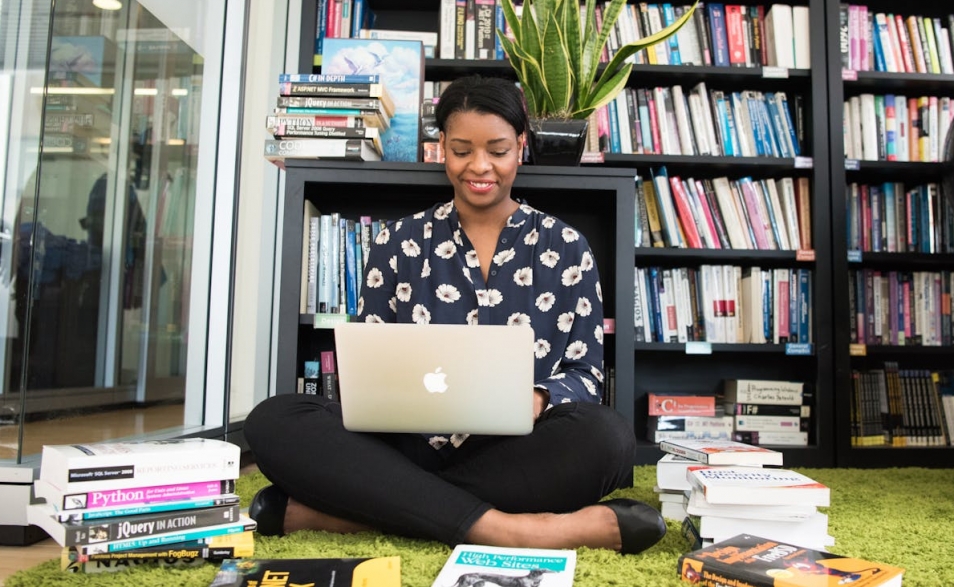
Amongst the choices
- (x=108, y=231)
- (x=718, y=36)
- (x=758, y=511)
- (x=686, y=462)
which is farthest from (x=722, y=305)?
(x=108, y=231)

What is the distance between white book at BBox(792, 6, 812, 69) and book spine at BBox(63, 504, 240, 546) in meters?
2.46

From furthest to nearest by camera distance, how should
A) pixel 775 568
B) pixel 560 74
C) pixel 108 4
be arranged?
1. pixel 108 4
2. pixel 560 74
3. pixel 775 568

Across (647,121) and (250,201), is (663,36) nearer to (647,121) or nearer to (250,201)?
(647,121)

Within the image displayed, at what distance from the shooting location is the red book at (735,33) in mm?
2699

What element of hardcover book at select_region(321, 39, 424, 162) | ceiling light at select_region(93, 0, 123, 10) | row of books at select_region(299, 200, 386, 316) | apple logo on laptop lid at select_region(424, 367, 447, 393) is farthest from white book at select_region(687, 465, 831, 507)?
ceiling light at select_region(93, 0, 123, 10)

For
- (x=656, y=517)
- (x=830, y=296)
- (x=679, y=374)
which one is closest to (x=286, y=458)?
(x=656, y=517)

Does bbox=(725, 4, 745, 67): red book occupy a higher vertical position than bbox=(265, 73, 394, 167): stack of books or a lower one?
higher

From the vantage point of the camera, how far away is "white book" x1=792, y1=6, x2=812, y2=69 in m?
2.67

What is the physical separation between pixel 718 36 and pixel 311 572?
244 centimetres

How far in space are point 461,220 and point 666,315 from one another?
1.25m

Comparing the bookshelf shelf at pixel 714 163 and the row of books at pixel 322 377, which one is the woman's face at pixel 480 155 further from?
the bookshelf shelf at pixel 714 163

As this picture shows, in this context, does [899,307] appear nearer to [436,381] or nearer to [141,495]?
[436,381]

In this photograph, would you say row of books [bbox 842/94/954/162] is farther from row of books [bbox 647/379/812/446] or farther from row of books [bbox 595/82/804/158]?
row of books [bbox 647/379/812/446]

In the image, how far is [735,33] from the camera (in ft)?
8.89
